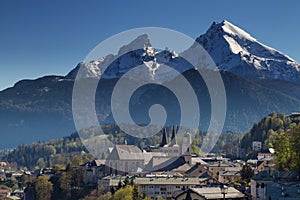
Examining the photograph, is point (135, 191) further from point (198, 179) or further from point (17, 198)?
point (17, 198)

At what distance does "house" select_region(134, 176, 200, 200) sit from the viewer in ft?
254

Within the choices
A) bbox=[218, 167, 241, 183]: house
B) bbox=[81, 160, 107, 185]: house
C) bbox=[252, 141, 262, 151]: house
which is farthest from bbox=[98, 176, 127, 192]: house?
bbox=[252, 141, 262, 151]: house

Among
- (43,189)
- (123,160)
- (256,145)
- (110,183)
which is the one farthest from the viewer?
(256,145)

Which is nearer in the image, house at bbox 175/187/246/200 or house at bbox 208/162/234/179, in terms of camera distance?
house at bbox 175/187/246/200

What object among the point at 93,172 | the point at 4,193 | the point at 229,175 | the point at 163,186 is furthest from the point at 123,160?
the point at 4,193

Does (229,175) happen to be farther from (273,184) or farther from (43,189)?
(273,184)

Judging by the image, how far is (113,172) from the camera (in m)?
98.2

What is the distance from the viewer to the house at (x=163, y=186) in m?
77.5

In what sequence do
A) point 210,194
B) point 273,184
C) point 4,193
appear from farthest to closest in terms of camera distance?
point 4,193 < point 210,194 < point 273,184

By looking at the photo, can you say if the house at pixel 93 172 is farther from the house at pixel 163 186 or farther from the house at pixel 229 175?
the house at pixel 229 175

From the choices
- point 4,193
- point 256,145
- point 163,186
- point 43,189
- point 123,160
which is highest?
point 256,145

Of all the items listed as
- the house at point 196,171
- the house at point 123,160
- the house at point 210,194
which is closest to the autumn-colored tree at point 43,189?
the house at point 123,160

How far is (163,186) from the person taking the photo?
79000 millimetres

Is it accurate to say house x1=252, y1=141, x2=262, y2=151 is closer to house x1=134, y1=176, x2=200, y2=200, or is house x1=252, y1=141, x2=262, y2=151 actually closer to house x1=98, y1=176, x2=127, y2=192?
house x1=98, y1=176, x2=127, y2=192
